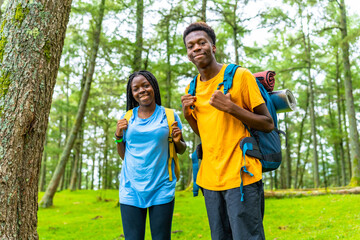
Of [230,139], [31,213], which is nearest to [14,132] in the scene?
[31,213]

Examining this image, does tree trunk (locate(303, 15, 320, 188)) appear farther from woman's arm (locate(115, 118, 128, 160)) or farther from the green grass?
woman's arm (locate(115, 118, 128, 160))

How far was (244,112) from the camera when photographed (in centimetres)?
223

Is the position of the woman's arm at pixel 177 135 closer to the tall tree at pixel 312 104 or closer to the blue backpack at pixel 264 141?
the blue backpack at pixel 264 141

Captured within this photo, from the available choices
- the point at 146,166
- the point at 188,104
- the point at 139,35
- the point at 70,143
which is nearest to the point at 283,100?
the point at 188,104

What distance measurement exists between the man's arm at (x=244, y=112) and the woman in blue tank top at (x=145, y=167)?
2.58 feet

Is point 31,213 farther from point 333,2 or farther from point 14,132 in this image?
point 333,2

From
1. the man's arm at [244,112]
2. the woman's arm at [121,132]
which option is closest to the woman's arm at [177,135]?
the woman's arm at [121,132]

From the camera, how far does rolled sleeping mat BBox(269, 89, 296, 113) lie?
7.89 ft

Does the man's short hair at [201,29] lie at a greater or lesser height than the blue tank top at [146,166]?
A: greater

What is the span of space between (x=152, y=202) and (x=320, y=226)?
16.9 feet

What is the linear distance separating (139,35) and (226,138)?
32.7 ft

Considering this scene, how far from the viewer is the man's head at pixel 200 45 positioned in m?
2.52

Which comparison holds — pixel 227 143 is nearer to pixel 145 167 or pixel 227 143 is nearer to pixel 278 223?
pixel 145 167

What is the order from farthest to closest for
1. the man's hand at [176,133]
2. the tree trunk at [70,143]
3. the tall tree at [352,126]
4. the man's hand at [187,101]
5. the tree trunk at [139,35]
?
the tall tree at [352,126] → the tree trunk at [70,143] → the tree trunk at [139,35] → the man's hand at [176,133] → the man's hand at [187,101]
